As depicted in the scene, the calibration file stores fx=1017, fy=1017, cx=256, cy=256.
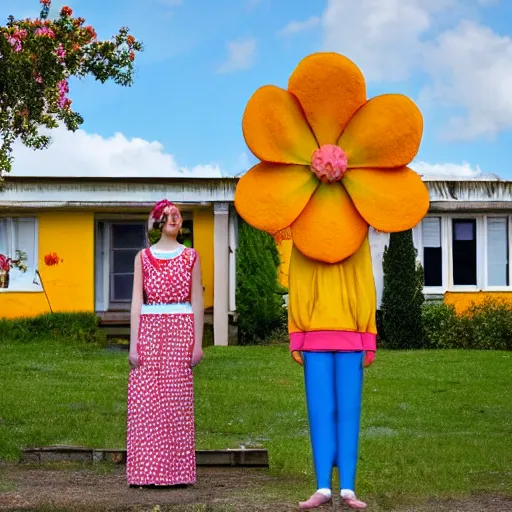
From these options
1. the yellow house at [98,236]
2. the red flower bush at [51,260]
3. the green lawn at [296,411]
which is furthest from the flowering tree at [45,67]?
the red flower bush at [51,260]

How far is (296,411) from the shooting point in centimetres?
1263

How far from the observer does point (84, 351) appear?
19875 mm

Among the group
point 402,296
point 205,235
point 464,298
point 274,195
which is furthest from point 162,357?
point 464,298

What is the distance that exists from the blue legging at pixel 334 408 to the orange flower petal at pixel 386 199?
0.93 m

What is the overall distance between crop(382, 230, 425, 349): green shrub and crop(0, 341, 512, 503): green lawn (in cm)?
165

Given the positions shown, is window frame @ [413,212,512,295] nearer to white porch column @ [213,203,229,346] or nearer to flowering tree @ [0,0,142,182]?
white porch column @ [213,203,229,346]

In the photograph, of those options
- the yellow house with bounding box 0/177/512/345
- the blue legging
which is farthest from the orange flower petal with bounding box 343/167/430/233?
the yellow house with bounding box 0/177/512/345

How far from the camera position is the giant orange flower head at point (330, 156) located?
22.8 ft

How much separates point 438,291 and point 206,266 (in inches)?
205

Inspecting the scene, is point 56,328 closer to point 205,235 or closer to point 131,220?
point 131,220

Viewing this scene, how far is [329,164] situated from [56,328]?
1568 cm

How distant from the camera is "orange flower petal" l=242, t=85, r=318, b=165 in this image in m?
7.03

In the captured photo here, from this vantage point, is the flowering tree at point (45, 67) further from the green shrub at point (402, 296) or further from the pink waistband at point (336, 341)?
the green shrub at point (402, 296)

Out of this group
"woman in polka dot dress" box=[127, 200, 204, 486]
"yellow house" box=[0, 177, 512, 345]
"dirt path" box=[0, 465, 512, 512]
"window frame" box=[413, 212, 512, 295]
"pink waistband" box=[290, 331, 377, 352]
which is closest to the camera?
"pink waistband" box=[290, 331, 377, 352]
